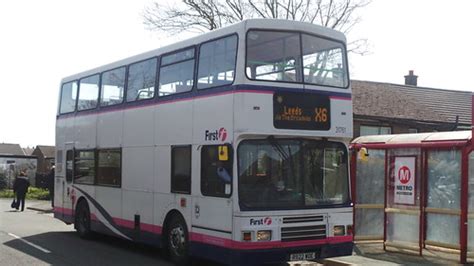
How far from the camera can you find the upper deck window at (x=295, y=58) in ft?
31.1

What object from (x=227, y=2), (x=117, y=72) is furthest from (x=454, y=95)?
(x=117, y=72)

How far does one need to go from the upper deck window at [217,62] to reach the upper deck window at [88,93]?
4790mm

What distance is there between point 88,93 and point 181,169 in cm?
515

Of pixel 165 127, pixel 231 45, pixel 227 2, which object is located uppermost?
pixel 227 2

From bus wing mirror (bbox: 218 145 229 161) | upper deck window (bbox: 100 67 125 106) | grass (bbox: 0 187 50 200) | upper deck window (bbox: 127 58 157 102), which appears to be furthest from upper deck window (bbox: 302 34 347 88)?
grass (bbox: 0 187 50 200)

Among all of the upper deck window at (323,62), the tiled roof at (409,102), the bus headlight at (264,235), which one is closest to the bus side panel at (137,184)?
the bus headlight at (264,235)

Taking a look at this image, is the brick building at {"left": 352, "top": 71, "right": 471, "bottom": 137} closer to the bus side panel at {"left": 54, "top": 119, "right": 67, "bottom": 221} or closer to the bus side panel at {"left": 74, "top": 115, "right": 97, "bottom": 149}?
the bus side panel at {"left": 54, "top": 119, "right": 67, "bottom": 221}

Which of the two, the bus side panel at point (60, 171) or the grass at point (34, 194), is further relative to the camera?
the grass at point (34, 194)

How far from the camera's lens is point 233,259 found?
909cm

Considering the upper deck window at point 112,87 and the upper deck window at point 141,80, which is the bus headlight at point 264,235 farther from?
the upper deck window at point 112,87

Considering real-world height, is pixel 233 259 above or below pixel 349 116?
below

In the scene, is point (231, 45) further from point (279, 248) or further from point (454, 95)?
point (454, 95)

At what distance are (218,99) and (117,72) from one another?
4.51m

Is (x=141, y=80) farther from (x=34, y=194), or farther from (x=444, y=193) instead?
(x=34, y=194)
